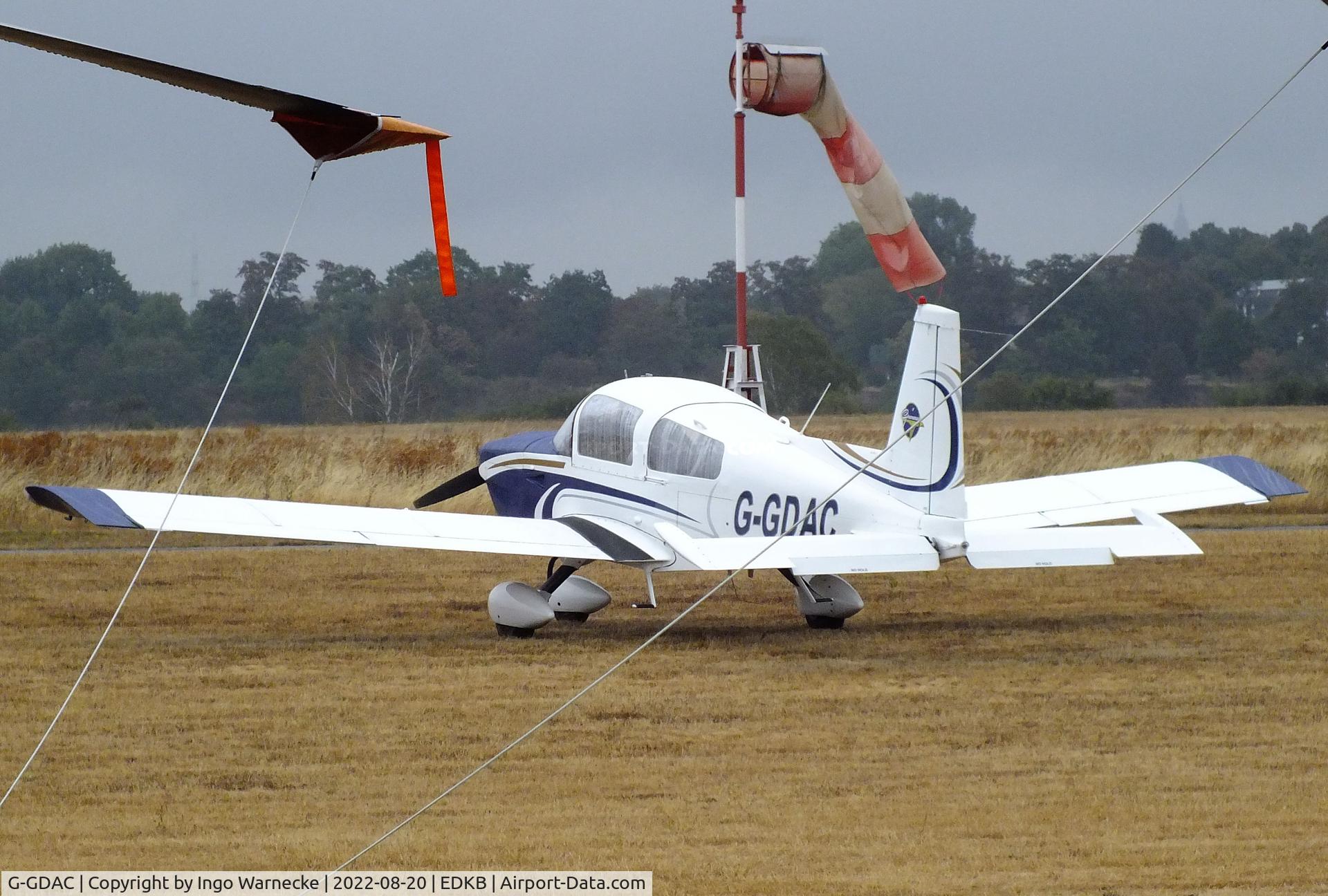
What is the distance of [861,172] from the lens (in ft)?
65.1

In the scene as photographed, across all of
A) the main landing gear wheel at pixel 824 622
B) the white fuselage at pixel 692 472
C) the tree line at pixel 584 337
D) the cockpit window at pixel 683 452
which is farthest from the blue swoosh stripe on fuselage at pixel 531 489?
the tree line at pixel 584 337

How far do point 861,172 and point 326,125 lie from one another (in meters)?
14.7

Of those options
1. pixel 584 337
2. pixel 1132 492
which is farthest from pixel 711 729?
pixel 584 337

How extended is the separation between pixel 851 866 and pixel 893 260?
49.3 feet

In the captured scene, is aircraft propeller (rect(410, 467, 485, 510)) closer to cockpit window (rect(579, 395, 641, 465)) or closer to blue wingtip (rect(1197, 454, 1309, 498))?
cockpit window (rect(579, 395, 641, 465))

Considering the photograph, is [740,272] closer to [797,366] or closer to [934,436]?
[934,436]

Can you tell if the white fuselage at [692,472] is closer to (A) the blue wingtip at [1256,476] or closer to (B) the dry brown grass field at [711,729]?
(B) the dry brown grass field at [711,729]

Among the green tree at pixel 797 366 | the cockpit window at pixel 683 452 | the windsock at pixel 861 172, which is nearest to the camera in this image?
the cockpit window at pixel 683 452

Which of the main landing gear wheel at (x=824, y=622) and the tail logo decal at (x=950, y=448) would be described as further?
the main landing gear wheel at (x=824, y=622)

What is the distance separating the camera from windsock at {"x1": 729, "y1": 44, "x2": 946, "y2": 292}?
17.8m

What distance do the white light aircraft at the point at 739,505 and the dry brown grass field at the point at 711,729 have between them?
0.61 meters

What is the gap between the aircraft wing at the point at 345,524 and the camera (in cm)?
995

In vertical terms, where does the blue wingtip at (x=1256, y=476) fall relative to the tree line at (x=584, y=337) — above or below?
below

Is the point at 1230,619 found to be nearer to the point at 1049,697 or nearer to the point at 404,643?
the point at 1049,697
